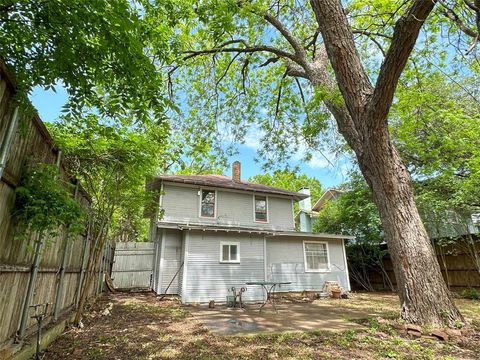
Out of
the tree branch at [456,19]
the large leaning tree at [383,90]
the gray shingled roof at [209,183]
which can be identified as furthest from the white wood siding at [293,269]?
the tree branch at [456,19]

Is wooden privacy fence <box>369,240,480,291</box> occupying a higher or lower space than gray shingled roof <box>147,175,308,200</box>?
lower

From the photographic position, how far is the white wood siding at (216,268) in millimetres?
10445

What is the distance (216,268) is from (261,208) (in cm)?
444

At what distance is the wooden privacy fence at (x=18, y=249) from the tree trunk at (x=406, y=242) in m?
5.49

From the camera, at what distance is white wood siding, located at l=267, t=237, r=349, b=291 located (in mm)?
12633

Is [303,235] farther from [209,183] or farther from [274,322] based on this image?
[274,322]

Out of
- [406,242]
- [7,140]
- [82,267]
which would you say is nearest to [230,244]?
[82,267]

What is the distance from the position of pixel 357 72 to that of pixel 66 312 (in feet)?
24.6

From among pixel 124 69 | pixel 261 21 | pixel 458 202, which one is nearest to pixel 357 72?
pixel 261 21

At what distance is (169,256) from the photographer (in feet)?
37.8

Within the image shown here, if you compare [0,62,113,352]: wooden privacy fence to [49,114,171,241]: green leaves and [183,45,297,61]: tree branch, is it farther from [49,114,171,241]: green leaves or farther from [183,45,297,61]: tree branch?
[183,45,297,61]: tree branch

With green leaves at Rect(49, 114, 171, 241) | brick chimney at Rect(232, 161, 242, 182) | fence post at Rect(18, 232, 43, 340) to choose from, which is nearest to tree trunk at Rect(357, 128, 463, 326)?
green leaves at Rect(49, 114, 171, 241)

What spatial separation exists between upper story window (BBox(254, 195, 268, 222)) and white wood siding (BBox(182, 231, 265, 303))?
235 cm

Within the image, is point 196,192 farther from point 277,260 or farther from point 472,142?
point 472,142
